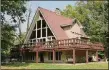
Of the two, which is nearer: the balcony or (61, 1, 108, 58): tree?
the balcony

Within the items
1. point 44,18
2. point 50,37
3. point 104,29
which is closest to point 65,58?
point 50,37

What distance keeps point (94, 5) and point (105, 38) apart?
7118mm

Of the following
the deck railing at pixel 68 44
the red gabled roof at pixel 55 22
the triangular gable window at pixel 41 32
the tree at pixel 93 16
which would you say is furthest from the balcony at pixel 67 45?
the tree at pixel 93 16

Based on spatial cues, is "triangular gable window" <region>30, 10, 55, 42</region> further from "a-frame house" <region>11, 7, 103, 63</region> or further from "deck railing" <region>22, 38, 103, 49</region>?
"deck railing" <region>22, 38, 103, 49</region>

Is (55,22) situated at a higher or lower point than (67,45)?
higher

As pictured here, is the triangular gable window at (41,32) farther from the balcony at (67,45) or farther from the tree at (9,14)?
the tree at (9,14)

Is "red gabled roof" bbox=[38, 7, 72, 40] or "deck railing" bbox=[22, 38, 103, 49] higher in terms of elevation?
"red gabled roof" bbox=[38, 7, 72, 40]

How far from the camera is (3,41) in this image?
2459 centimetres

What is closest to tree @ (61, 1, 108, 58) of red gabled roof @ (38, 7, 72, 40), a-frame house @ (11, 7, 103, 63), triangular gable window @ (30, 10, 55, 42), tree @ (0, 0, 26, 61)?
a-frame house @ (11, 7, 103, 63)

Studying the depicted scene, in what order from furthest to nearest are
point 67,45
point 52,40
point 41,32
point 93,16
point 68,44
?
point 93,16
point 41,32
point 52,40
point 67,45
point 68,44

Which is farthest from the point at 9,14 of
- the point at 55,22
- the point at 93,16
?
the point at 93,16

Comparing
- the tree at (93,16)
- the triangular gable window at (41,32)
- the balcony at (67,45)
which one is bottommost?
the balcony at (67,45)

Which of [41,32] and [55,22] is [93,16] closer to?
[55,22]

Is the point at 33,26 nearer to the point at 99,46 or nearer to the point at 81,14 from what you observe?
the point at 99,46
